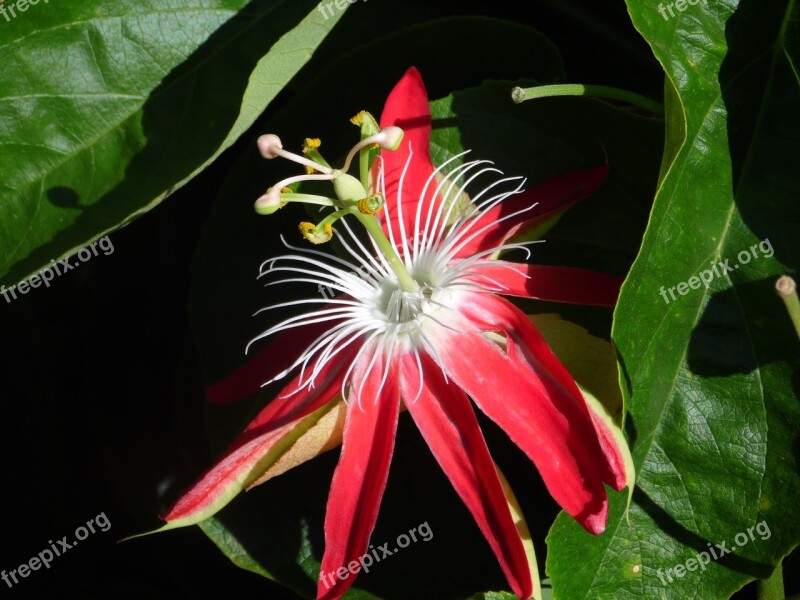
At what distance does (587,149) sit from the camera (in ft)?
4.76

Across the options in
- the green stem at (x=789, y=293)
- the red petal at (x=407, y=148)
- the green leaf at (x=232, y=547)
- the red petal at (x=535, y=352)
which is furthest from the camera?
the green leaf at (x=232, y=547)

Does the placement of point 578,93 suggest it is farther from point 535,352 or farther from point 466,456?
point 466,456

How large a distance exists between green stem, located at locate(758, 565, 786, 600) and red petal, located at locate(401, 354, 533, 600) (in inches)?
16.0

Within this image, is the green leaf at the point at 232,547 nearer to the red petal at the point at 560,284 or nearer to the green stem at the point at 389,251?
the green stem at the point at 389,251

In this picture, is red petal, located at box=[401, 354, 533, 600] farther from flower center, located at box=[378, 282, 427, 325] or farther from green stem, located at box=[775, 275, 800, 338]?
green stem, located at box=[775, 275, 800, 338]

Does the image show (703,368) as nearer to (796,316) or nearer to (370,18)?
(796,316)

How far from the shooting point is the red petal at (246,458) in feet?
4.01

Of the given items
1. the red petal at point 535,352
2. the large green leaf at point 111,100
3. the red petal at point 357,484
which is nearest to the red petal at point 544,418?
the red petal at point 535,352

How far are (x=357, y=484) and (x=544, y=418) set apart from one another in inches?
9.7

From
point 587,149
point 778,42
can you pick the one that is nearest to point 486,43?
point 587,149

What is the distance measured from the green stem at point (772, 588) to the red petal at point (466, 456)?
405mm

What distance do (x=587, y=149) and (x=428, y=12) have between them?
380 mm

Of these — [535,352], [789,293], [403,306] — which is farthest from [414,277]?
[789,293]

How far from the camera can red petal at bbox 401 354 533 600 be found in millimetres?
1172
